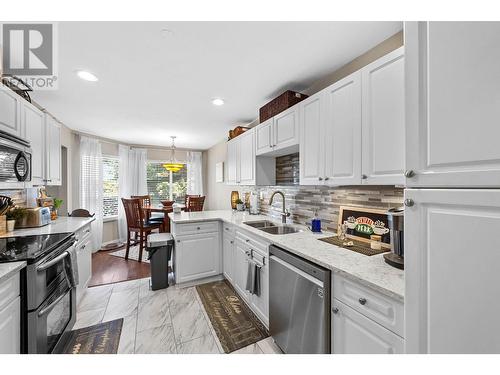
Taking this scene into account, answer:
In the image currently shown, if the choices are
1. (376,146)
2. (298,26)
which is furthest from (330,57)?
(376,146)

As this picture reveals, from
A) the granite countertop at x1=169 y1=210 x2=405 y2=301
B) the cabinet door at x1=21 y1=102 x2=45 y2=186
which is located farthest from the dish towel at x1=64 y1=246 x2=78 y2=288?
the granite countertop at x1=169 y1=210 x2=405 y2=301

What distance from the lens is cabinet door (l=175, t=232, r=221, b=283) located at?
2.60m

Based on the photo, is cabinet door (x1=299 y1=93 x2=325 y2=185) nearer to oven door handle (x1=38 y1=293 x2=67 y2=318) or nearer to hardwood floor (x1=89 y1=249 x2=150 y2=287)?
oven door handle (x1=38 y1=293 x2=67 y2=318)

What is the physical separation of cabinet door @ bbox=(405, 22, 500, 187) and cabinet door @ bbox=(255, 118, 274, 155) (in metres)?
1.66

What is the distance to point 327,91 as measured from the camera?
164 cm

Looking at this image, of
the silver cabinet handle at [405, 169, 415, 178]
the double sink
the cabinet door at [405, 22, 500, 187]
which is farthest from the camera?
the double sink

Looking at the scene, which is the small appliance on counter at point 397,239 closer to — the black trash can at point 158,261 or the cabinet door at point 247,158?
the cabinet door at point 247,158

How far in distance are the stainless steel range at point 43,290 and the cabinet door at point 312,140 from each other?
6.60ft

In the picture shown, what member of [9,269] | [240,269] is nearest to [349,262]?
[240,269]

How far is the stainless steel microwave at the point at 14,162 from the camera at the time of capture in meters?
1.63

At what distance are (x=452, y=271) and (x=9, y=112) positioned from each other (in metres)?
2.98

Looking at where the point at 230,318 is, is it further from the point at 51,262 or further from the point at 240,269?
the point at 51,262

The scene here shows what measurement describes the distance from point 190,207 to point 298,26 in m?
3.65

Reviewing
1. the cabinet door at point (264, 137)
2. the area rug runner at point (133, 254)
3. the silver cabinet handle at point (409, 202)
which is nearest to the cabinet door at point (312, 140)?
the cabinet door at point (264, 137)
